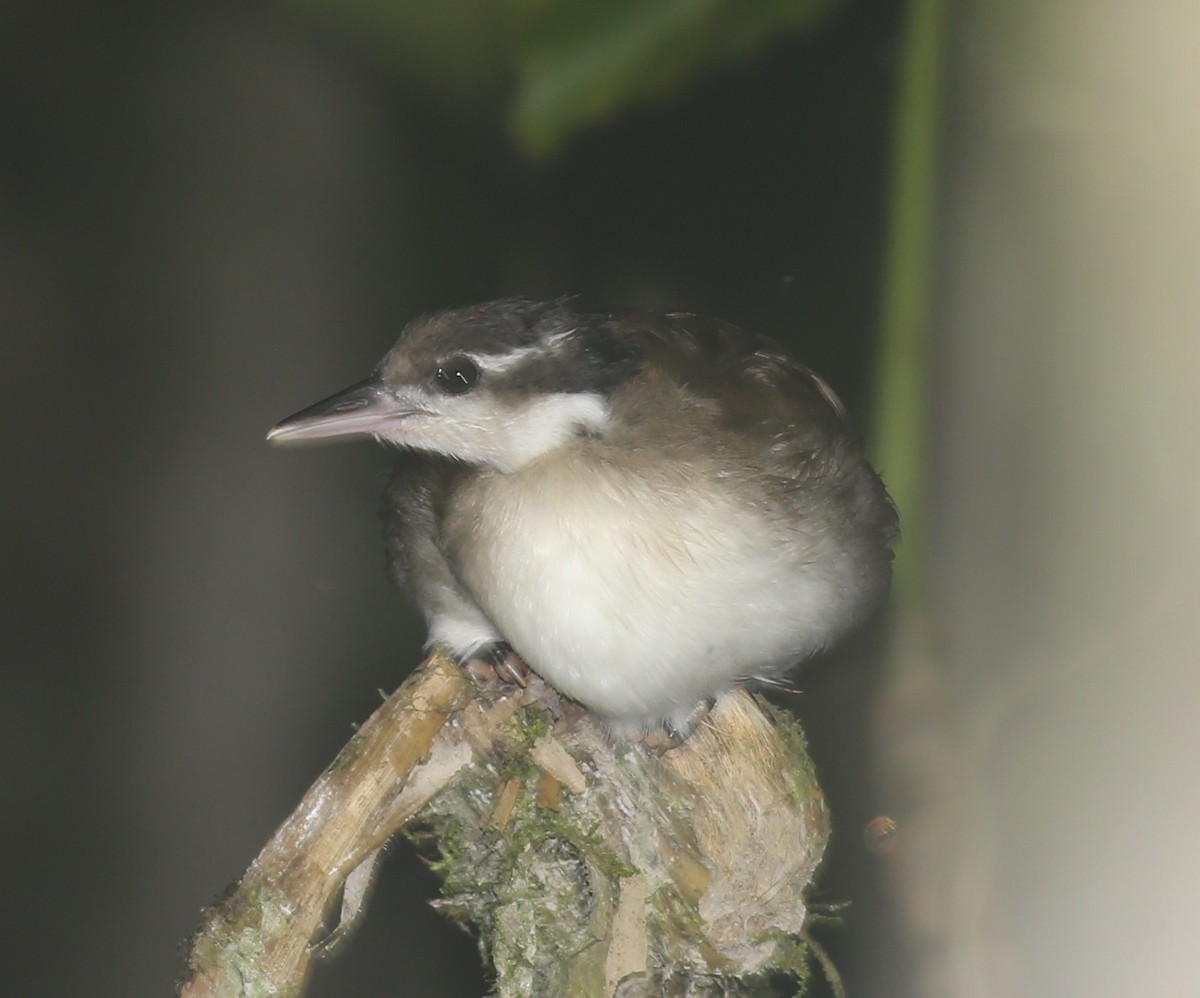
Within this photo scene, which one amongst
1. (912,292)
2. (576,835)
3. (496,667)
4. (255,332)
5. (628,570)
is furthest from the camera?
(255,332)

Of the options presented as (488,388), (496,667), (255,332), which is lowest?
(496,667)

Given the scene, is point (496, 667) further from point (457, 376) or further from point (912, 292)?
point (912, 292)

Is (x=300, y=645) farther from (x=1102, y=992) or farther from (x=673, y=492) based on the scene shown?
(x=1102, y=992)

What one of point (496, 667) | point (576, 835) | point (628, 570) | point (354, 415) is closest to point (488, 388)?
point (354, 415)

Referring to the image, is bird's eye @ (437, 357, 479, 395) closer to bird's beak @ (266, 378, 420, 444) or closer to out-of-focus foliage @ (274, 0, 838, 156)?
bird's beak @ (266, 378, 420, 444)

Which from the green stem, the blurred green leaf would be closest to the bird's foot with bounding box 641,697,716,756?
the green stem

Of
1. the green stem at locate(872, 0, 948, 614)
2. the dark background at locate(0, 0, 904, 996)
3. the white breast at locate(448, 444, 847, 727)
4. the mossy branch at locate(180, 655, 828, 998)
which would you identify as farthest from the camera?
the dark background at locate(0, 0, 904, 996)
